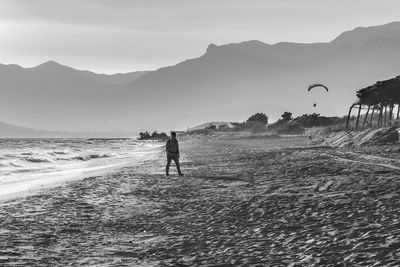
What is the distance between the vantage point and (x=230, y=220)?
462 inches

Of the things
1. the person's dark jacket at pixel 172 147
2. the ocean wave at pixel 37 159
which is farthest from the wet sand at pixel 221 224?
the ocean wave at pixel 37 159

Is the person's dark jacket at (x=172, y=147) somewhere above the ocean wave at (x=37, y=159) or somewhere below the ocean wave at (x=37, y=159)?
above

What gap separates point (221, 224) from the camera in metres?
11.4

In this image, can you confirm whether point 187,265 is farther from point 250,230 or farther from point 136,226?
point 136,226

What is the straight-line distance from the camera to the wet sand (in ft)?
27.6

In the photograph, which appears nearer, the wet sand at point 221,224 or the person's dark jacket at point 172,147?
the wet sand at point 221,224

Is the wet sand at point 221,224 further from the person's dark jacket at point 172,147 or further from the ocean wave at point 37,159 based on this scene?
the ocean wave at point 37,159

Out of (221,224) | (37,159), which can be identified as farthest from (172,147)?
(37,159)

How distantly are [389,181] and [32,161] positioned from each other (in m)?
37.8

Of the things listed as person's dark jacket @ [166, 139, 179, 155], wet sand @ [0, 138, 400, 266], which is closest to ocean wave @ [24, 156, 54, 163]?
person's dark jacket @ [166, 139, 179, 155]

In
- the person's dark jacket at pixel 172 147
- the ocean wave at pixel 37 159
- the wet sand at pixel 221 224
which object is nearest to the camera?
the wet sand at pixel 221 224

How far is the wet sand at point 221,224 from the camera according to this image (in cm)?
842

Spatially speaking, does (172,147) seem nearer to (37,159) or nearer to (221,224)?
(221,224)

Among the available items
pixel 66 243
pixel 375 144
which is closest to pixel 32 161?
pixel 375 144
